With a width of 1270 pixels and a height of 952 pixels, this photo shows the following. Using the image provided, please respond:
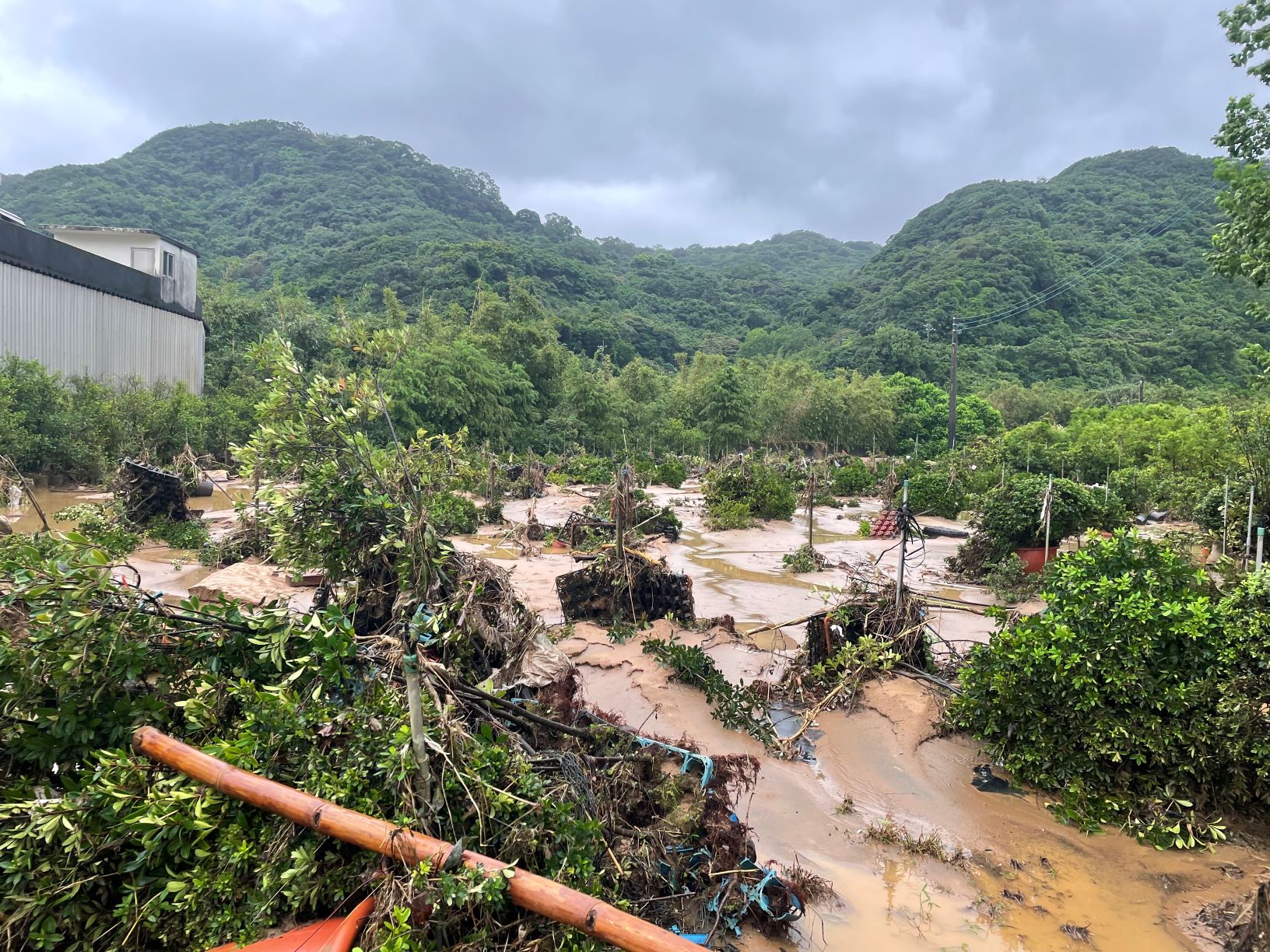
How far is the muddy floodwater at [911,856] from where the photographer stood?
4.25m

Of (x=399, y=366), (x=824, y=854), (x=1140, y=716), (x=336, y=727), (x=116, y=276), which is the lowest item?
(x=824, y=854)

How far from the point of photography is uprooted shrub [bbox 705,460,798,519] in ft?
67.1

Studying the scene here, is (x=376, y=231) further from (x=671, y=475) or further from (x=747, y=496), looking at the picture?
(x=747, y=496)

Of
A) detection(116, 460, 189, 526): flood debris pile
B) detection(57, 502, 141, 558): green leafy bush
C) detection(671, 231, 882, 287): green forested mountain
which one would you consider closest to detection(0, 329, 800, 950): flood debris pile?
detection(57, 502, 141, 558): green leafy bush

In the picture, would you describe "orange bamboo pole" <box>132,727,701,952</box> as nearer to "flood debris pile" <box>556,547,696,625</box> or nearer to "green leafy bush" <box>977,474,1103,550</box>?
"flood debris pile" <box>556,547,696,625</box>

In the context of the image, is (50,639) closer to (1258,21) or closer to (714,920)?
(714,920)

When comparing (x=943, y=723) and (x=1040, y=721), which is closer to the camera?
(x=1040, y=721)

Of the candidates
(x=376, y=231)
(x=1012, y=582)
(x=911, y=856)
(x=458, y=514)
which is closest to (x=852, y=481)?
(x=1012, y=582)

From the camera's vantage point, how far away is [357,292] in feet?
189

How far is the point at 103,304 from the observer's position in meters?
23.8

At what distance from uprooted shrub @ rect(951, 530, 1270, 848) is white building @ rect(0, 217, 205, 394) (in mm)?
25441

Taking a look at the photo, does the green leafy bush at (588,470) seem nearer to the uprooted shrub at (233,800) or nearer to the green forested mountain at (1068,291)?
the uprooted shrub at (233,800)

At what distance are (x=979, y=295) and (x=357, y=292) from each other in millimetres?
56270

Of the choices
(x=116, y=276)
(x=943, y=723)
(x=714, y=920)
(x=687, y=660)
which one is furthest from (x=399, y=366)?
(x=714, y=920)
